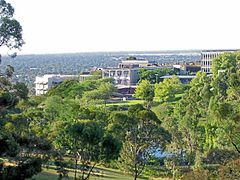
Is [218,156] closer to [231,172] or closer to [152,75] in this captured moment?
[231,172]

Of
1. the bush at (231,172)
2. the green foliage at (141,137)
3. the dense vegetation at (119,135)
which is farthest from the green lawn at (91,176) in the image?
the bush at (231,172)

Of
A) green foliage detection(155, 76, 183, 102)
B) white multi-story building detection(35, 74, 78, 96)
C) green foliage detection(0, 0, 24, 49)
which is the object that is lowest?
white multi-story building detection(35, 74, 78, 96)

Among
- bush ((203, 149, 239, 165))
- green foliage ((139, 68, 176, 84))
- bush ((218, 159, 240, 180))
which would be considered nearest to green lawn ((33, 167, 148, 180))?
bush ((203, 149, 239, 165))

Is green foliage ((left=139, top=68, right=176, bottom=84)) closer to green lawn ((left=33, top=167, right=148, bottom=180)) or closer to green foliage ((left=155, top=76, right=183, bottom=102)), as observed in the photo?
green foliage ((left=155, top=76, right=183, bottom=102))

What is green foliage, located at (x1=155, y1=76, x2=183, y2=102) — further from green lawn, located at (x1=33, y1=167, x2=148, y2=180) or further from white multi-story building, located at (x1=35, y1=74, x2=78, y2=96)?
white multi-story building, located at (x1=35, y1=74, x2=78, y2=96)

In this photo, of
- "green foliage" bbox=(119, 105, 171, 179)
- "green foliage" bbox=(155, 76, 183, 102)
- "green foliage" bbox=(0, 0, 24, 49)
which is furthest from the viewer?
"green foliage" bbox=(155, 76, 183, 102)

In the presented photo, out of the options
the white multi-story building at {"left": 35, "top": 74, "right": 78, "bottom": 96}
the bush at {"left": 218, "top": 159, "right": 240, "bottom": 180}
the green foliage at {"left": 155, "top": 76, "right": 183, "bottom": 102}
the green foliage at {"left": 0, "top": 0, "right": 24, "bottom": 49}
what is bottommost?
the white multi-story building at {"left": 35, "top": 74, "right": 78, "bottom": 96}

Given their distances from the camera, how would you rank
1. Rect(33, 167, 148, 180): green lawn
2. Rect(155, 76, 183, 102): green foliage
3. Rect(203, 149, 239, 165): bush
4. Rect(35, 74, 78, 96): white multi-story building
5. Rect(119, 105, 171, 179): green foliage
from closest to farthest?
Rect(33, 167, 148, 180): green lawn < Rect(119, 105, 171, 179): green foliage < Rect(203, 149, 239, 165): bush < Rect(155, 76, 183, 102): green foliage < Rect(35, 74, 78, 96): white multi-story building

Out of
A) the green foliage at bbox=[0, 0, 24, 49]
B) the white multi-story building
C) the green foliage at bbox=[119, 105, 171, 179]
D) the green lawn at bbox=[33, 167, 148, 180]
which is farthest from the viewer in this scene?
the white multi-story building

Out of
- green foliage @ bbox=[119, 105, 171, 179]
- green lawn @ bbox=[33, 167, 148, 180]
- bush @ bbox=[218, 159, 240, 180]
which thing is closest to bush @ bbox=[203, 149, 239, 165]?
green foliage @ bbox=[119, 105, 171, 179]

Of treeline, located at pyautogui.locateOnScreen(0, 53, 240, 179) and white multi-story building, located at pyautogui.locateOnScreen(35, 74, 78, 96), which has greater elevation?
treeline, located at pyautogui.locateOnScreen(0, 53, 240, 179)

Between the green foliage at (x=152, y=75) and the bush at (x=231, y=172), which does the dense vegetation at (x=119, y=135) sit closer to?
the bush at (x=231, y=172)

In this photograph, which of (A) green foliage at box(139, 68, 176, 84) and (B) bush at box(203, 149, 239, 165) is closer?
(B) bush at box(203, 149, 239, 165)

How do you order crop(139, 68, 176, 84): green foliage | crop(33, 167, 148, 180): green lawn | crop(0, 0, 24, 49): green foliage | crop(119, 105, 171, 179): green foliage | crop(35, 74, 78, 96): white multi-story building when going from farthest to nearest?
crop(35, 74, 78, 96): white multi-story building
crop(139, 68, 176, 84): green foliage
crop(119, 105, 171, 179): green foliage
crop(33, 167, 148, 180): green lawn
crop(0, 0, 24, 49): green foliage
